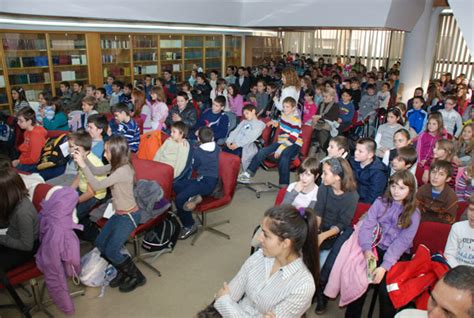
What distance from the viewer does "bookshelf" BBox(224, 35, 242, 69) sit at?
1304 cm

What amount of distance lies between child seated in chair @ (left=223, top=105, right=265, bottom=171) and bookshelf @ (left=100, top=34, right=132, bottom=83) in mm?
5554

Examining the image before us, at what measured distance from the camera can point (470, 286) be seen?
1588 millimetres

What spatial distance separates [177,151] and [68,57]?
610cm

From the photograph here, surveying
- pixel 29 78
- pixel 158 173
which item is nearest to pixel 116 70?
pixel 29 78

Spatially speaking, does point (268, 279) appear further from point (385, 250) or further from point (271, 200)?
point (271, 200)

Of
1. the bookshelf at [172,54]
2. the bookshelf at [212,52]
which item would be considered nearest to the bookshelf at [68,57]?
the bookshelf at [172,54]

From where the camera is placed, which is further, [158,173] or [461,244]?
[158,173]

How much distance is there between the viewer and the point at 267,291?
2008mm

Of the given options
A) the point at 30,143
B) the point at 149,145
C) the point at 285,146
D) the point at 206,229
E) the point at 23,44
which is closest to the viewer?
the point at 206,229

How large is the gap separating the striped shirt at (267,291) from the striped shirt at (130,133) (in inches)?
135

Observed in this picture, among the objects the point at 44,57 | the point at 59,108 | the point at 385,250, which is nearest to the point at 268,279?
the point at 385,250

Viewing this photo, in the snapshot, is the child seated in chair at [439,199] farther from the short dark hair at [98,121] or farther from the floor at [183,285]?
the short dark hair at [98,121]

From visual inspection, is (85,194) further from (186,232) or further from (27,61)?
(27,61)

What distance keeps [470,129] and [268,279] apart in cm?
408
